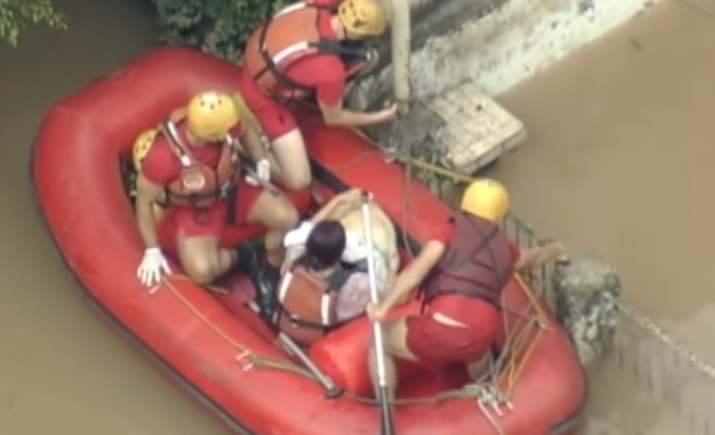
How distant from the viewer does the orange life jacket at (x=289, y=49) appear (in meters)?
6.77

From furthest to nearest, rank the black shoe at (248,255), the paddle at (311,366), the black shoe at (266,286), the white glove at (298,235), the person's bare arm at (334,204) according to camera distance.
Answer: the black shoe at (248,255) < the black shoe at (266,286) < the person's bare arm at (334,204) < the white glove at (298,235) < the paddle at (311,366)

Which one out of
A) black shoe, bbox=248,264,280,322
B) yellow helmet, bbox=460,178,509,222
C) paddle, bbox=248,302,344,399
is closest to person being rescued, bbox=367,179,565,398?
yellow helmet, bbox=460,178,509,222

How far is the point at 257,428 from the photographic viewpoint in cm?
655

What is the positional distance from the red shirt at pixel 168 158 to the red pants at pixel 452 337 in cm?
83

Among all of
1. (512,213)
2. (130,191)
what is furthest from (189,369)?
(512,213)

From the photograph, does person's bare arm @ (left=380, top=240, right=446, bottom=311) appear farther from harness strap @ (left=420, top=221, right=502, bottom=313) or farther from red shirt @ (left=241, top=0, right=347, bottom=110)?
red shirt @ (left=241, top=0, right=347, bottom=110)

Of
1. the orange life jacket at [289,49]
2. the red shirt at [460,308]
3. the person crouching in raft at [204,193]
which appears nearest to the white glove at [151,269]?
the person crouching in raft at [204,193]

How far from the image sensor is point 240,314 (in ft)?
22.6

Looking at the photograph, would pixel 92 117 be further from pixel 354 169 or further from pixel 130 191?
pixel 354 169

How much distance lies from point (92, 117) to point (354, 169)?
0.94m

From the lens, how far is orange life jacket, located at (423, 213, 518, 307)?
6273 millimetres

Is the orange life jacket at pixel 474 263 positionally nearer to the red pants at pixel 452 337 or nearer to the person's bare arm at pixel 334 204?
the red pants at pixel 452 337

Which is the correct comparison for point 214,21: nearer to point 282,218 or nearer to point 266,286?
point 282,218

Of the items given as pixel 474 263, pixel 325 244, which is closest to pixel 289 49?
pixel 325 244
